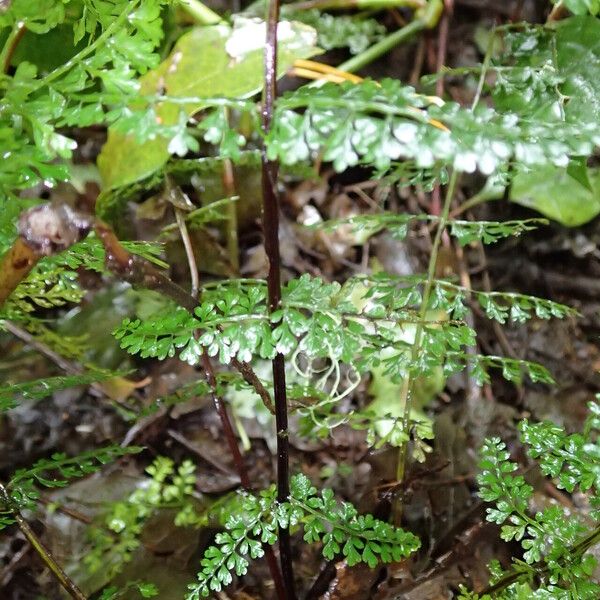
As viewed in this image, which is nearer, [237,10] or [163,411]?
[163,411]

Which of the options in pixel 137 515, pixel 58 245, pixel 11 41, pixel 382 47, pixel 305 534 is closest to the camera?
pixel 58 245

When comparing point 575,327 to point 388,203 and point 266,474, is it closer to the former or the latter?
point 388,203

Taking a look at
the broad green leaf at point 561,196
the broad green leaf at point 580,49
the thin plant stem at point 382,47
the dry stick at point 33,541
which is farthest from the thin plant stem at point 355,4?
the dry stick at point 33,541

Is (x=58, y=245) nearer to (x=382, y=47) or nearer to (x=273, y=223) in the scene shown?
(x=273, y=223)

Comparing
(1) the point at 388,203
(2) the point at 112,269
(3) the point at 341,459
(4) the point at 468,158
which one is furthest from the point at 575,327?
(2) the point at 112,269

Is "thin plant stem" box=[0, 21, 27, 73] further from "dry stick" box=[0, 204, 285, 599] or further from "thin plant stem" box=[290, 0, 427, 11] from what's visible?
"thin plant stem" box=[290, 0, 427, 11]

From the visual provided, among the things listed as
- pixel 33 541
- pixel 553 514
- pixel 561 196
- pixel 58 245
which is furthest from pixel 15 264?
pixel 561 196
